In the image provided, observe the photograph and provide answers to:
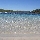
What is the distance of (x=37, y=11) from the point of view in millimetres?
137500

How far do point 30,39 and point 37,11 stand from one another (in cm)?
13023

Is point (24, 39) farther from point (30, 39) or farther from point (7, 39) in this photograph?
point (7, 39)

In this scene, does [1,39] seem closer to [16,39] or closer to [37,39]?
[16,39]

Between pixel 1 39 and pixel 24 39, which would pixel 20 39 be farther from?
pixel 1 39

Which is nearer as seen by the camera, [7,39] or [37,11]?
[7,39]

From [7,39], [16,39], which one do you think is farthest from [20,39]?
[7,39]

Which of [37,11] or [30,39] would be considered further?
[37,11]

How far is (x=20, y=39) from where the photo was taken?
8.65m

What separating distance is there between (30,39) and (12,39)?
111cm

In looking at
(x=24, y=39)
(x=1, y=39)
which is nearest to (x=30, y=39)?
(x=24, y=39)

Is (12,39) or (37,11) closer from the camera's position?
(12,39)

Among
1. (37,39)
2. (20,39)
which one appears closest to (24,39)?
(20,39)

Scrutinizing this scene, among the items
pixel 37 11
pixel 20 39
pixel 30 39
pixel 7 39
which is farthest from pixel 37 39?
pixel 37 11

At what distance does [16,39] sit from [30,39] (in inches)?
34.0
